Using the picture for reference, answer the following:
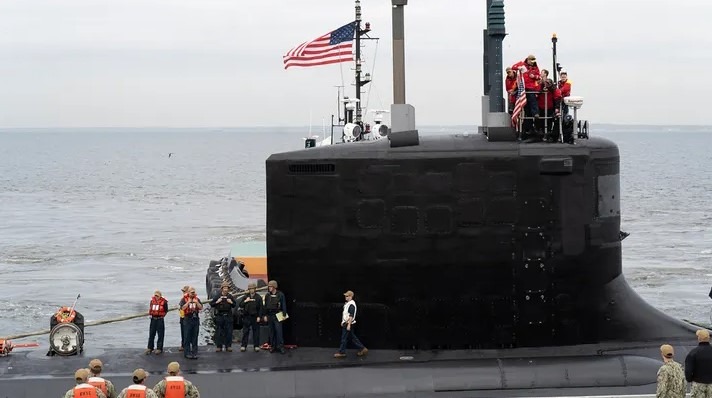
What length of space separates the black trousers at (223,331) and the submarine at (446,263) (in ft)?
4.59

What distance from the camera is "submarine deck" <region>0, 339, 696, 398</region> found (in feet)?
51.1

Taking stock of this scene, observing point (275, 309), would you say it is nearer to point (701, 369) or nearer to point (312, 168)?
point (312, 168)

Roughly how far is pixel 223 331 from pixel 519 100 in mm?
6543

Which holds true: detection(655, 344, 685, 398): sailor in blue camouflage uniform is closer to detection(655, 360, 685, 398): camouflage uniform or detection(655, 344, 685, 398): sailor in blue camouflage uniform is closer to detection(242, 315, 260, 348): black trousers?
detection(655, 360, 685, 398): camouflage uniform

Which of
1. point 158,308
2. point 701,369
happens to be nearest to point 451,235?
point 701,369

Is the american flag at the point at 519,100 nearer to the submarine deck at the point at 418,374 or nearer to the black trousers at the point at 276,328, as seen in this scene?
the submarine deck at the point at 418,374

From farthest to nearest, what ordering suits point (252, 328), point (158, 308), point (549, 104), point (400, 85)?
point (158, 308) → point (252, 328) → point (549, 104) → point (400, 85)

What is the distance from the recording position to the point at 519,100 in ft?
54.4

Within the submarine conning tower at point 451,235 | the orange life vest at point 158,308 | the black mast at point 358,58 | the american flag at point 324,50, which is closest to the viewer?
the submarine conning tower at point 451,235

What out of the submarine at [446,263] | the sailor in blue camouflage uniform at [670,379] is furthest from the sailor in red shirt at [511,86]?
the sailor in blue camouflage uniform at [670,379]

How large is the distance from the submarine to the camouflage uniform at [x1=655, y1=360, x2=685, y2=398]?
2.21 metres

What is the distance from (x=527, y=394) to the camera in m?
15.4

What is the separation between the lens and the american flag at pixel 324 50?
31.3 metres

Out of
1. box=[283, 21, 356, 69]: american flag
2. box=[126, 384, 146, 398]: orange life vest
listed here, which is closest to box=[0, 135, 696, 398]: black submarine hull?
box=[126, 384, 146, 398]: orange life vest
